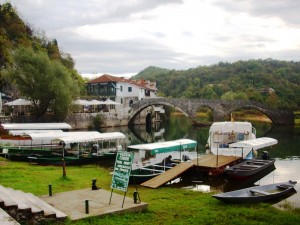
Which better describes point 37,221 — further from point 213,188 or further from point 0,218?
point 213,188

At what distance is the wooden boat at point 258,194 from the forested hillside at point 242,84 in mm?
68185

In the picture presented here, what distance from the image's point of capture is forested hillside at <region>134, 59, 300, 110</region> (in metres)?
92.2

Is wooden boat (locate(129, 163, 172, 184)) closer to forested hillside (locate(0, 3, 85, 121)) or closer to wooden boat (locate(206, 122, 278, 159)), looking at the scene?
wooden boat (locate(206, 122, 278, 159))

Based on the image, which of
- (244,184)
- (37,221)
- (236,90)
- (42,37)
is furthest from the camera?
(236,90)

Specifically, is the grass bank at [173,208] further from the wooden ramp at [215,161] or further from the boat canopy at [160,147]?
the wooden ramp at [215,161]

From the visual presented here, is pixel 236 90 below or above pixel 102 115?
above

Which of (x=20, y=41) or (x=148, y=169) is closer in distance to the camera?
(x=148, y=169)

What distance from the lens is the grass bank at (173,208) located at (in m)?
12.3

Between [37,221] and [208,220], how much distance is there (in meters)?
5.84

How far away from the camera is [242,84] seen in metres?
115

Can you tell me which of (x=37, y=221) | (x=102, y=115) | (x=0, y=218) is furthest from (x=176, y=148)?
(x=102, y=115)

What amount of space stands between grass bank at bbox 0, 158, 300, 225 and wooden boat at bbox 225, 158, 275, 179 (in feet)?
19.5

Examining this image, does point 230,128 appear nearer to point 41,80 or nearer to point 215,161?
point 215,161

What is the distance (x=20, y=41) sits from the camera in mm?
61469
